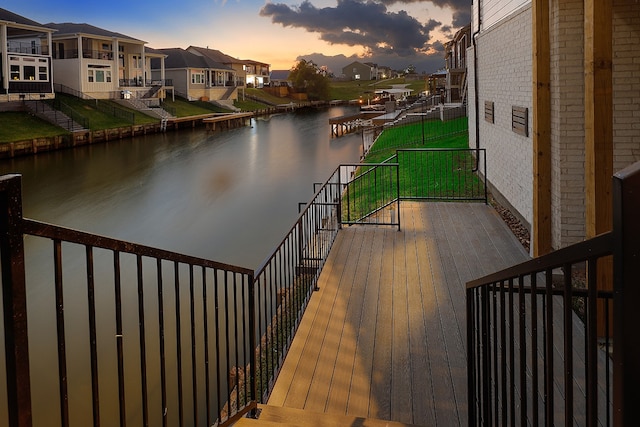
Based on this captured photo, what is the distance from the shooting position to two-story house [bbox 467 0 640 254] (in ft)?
15.1

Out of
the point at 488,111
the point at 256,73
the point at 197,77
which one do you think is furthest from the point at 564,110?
the point at 256,73

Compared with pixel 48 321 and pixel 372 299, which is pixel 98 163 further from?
pixel 372 299

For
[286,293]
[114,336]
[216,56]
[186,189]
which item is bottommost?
[114,336]

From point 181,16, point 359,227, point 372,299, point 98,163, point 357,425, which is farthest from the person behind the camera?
point 181,16

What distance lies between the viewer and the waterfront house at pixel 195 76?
5953 centimetres

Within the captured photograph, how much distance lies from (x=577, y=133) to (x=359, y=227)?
3.78 metres

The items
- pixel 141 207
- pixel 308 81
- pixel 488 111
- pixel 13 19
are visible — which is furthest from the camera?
pixel 308 81

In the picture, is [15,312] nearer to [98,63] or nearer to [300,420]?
[300,420]

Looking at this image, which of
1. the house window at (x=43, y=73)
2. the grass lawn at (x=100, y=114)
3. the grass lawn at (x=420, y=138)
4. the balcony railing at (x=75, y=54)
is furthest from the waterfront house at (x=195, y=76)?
the grass lawn at (x=420, y=138)

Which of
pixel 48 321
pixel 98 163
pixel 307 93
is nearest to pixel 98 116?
pixel 98 163

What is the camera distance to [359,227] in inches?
356

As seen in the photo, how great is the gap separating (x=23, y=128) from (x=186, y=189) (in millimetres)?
14962

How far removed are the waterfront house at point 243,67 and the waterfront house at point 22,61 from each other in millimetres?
32275

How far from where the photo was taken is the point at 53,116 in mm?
35500
